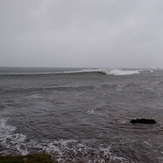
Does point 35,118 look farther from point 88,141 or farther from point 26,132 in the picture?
point 88,141

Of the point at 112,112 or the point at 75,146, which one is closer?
the point at 75,146

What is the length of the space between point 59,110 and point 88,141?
544cm

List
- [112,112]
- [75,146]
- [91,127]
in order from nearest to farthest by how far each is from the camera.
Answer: [75,146], [91,127], [112,112]

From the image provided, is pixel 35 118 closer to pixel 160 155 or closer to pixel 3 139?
pixel 3 139

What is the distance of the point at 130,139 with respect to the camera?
22.2 feet

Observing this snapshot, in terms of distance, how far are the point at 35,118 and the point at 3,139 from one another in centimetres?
309

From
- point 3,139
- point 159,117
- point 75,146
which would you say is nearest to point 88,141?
point 75,146

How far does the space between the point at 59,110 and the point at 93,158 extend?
671 cm

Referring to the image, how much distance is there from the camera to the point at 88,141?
662 centimetres

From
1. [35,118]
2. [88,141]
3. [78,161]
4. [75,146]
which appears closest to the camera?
[78,161]

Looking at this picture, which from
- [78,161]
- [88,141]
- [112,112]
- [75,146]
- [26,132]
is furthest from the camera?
[112,112]

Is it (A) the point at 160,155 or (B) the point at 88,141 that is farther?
(B) the point at 88,141

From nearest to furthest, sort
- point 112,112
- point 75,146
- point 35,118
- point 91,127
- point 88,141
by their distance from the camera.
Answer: point 75,146, point 88,141, point 91,127, point 35,118, point 112,112

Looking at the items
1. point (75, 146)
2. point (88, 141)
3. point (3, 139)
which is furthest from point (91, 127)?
point (3, 139)
